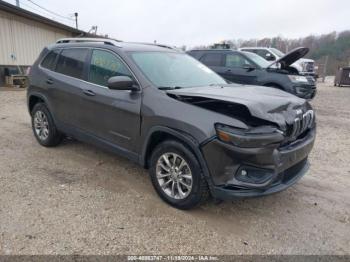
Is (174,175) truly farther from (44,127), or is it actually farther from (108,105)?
(44,127)

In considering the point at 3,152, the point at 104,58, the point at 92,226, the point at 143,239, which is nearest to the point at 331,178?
the point at 143,239

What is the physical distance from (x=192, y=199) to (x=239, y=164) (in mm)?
686

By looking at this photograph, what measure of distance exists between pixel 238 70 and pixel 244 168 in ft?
23.0

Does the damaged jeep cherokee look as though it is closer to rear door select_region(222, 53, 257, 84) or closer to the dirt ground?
the dirt ground

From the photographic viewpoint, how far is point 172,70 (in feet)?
13.2

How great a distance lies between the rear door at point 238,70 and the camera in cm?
911

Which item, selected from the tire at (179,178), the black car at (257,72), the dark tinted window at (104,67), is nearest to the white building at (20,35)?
the black car at (257,72)

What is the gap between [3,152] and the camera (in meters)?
4.99

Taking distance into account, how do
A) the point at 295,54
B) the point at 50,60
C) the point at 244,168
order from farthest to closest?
the point at 295,54
the point at 50,60
the point at 244,168

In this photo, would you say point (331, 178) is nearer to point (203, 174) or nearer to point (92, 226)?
point (203, 174)

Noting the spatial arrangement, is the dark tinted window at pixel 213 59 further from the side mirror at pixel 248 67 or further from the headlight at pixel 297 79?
the headlight at pixel 297 79

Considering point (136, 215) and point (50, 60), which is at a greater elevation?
point (50, 60)

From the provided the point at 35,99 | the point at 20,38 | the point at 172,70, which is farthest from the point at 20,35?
the point at 172,70

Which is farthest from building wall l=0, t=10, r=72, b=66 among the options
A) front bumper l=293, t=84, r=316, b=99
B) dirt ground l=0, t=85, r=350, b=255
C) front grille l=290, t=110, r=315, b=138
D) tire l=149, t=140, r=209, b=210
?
front grille l=290, t=110, r=315, b=138
